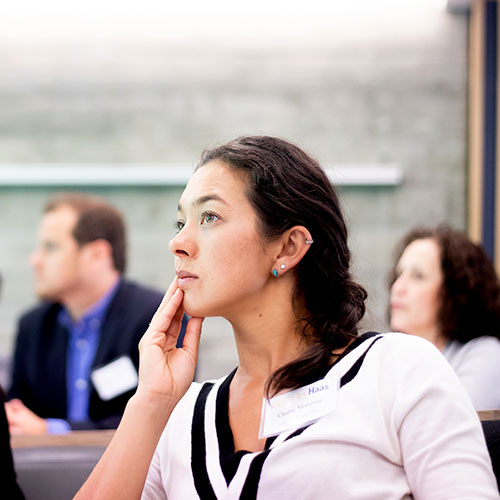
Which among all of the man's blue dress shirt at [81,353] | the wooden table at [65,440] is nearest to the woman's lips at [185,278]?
the wooden table at [65,440]

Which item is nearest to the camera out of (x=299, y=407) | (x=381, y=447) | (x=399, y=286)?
(x=381, y=447)

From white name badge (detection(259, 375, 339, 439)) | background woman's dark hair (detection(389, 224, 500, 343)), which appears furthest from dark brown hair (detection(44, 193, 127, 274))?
white name badge (detection(259, 375, 339, 439))

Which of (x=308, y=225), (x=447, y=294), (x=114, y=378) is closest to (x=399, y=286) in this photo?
(x=447, y=294)

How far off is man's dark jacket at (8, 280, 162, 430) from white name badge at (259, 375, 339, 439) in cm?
165

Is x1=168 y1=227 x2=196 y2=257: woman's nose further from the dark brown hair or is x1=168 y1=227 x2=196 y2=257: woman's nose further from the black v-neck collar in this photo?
the dark brown hair

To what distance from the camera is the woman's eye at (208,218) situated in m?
1.32

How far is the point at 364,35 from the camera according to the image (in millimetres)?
4988

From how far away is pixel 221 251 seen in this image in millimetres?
1295

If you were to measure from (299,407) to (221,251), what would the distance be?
1.09 feet

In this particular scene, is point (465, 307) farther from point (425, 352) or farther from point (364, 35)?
point (364, 35)

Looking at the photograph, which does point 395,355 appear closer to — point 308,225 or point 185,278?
point 308,225

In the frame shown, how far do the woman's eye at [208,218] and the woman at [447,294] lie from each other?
4.60 feet

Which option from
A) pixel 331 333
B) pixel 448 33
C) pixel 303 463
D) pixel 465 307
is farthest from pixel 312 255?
pixel 448 33

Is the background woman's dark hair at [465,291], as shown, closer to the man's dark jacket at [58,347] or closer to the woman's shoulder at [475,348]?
the woman's shoulder at [475,348]
